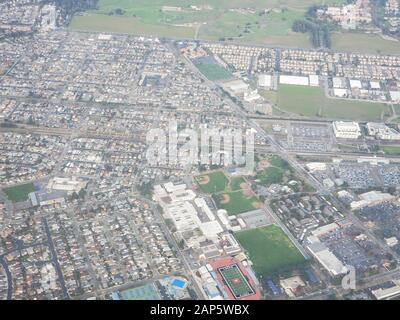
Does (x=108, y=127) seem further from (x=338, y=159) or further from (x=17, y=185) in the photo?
(x=338, y=159)

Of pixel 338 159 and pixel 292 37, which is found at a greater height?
pixel 292 37

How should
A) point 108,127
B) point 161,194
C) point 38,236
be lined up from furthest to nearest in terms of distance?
point 108,127 → point 161,194 → point 38,236

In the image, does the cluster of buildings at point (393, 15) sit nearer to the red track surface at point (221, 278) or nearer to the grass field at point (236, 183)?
the grass field at point (236, 183)

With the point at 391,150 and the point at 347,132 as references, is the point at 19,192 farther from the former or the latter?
the point at 391,150

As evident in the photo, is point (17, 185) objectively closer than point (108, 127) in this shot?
Yes

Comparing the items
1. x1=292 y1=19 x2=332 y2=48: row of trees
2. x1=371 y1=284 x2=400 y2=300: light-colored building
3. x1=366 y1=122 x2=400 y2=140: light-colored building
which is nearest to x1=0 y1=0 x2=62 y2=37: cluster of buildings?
x1=292 y1=19 x2=332 y2=48: row of trees

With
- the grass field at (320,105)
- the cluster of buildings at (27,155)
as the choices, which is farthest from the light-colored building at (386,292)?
the cluster of buildings at (27,155)

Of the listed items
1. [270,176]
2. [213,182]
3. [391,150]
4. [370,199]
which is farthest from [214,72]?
[370,199]

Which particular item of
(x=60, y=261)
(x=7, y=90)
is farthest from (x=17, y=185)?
(x=7, y=90)
